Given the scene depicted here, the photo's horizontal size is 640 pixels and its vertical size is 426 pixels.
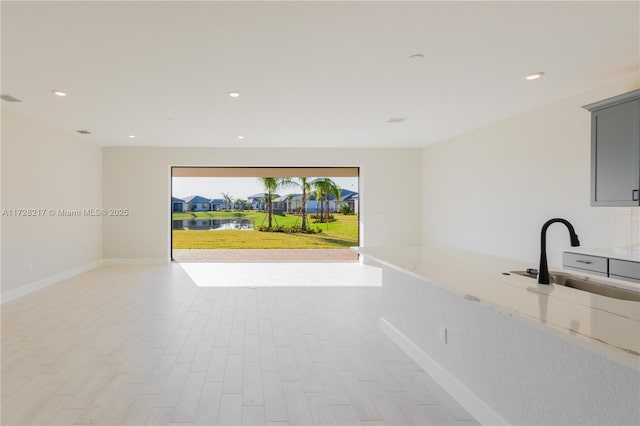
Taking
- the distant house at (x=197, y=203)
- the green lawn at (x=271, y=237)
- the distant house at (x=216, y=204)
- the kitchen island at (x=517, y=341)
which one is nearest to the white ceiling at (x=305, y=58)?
the kitchen island at (x=517, y=341)

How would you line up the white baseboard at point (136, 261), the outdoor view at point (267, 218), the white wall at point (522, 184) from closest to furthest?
the white wall at point (522, 184) → the white baseboard at point (136, 261) → the outdoor view at point (267, 218)

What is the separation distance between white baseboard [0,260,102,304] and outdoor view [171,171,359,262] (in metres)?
2.81

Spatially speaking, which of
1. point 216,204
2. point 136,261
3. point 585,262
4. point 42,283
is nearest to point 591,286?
point 585,262

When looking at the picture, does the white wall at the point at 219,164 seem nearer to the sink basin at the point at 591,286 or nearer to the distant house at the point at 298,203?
the distant house at the point at 298,203

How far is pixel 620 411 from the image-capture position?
4.47ft

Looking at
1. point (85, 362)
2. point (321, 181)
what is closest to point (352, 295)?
point (85, 362)

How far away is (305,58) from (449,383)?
2.78 m

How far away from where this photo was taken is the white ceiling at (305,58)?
244cm

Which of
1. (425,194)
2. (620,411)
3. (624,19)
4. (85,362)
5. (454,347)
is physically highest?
(624,19)

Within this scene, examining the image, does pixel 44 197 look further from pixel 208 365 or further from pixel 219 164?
pixel 208 365

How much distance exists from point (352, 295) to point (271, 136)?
3181mm

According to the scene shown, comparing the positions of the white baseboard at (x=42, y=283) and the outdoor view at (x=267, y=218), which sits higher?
the outdoor view at (x=267, y=218)

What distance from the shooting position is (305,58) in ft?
10.4

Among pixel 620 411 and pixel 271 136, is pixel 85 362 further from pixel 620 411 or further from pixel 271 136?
pixel 271 136
